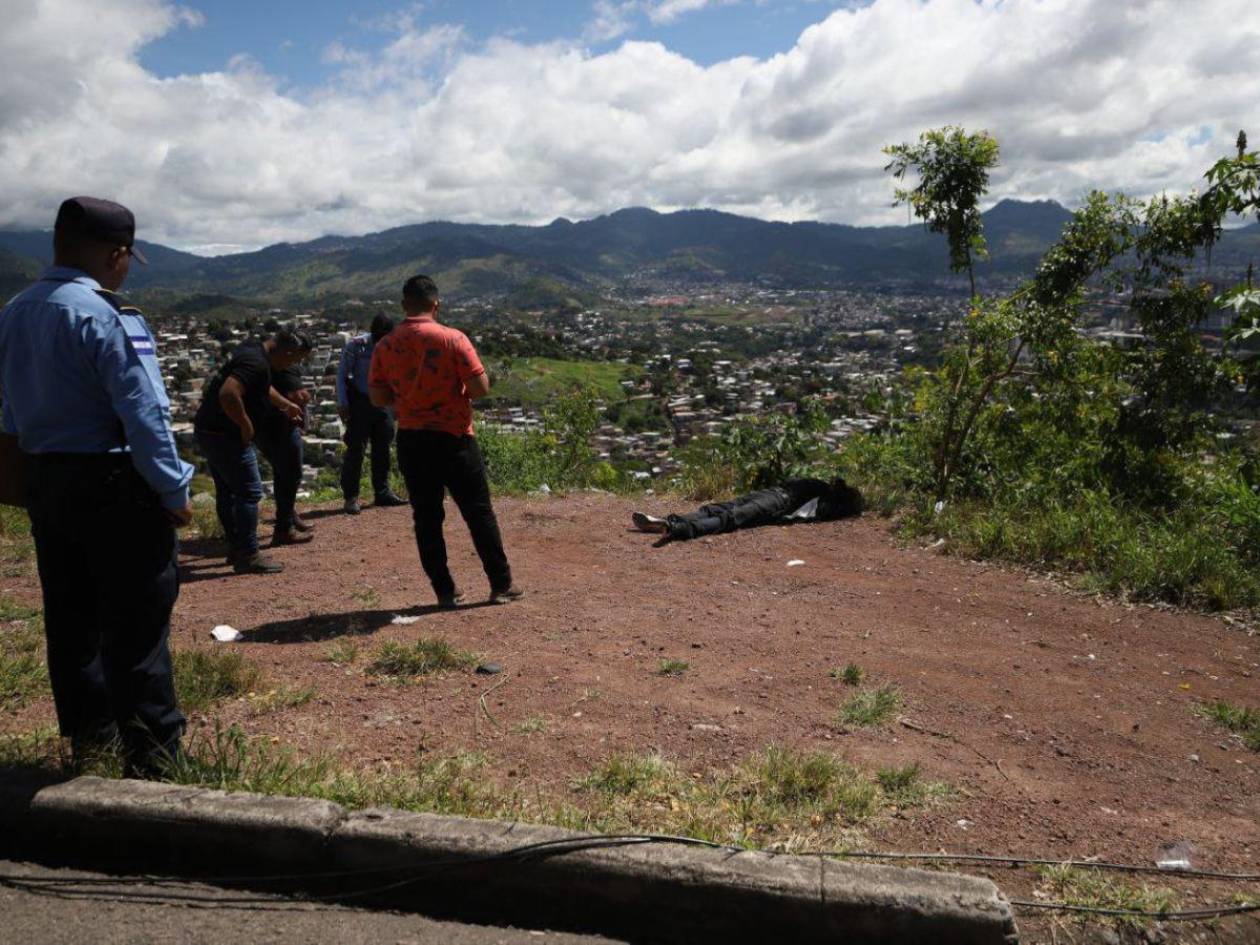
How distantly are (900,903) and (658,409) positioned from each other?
973 inches

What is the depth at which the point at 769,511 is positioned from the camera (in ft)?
23.8

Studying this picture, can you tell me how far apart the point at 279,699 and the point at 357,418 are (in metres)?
4.38

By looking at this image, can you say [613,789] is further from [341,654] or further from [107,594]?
[341,654]

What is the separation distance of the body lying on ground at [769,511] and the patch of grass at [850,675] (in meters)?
2.83

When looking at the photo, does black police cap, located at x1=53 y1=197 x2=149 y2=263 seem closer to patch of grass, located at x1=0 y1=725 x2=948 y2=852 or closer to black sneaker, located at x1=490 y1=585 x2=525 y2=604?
patch of grass, located at x1=0 y1=725 x2=948 y2=852

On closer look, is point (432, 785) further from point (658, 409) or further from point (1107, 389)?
point (658, 409)

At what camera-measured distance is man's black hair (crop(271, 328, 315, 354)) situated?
232 inches

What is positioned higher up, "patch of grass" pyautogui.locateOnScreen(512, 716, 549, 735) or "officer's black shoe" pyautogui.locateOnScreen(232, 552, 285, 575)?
"officer's black shoe" pyautogui.locateOnScreen(232, 552, 285, 575)

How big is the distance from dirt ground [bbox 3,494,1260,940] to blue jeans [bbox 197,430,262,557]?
0.30 metres

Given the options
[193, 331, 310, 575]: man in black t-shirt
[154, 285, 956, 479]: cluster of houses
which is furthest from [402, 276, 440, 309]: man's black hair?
[154, 285, 956, 479]: cluster of houses

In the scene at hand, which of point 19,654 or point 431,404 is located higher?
point 431,404

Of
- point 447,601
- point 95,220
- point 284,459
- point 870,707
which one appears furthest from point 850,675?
point 284,459

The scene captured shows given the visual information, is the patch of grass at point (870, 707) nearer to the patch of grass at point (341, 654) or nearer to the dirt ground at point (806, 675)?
the dirt ground at point (806, 675)

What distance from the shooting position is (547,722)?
11.3ft
